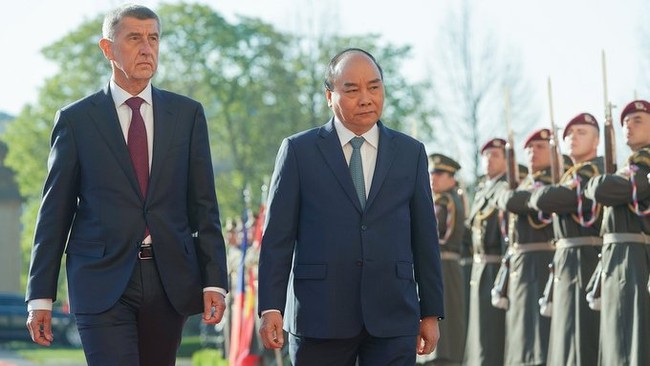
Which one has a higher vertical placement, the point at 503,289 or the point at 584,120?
the point at 584,120

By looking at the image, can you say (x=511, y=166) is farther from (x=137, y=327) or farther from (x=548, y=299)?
(x=137, y=327)

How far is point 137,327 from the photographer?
6.59m

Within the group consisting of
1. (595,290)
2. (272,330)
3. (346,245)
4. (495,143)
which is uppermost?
(495,143)

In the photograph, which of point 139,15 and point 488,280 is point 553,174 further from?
point 139,15

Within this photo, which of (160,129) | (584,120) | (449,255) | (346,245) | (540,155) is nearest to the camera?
(346,245)

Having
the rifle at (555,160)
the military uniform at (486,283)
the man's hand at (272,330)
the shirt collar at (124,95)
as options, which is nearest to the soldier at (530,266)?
the rifle at (555,160)

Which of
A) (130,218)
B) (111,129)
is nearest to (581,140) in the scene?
(111,129)

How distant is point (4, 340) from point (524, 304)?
22319 mm

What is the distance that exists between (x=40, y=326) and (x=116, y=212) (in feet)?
1.83

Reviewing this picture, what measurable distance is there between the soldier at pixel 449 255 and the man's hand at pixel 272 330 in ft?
25.2

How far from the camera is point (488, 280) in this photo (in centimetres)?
1378

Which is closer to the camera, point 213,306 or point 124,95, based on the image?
point 213,306

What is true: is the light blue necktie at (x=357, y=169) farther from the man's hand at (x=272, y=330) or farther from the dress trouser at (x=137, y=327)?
the dress trouser at (x=137, y=327)

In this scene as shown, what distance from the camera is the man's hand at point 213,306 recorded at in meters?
6.63
